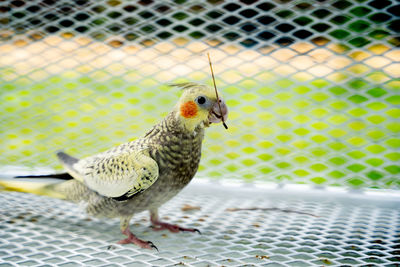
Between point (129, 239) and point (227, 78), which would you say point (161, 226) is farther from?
point (227, 78)

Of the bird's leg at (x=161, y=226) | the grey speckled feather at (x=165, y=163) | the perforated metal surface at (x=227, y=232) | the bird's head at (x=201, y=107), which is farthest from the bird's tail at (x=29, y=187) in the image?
the bird's head at (x=201, y=107)

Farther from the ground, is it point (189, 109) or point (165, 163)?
point (189, 109)

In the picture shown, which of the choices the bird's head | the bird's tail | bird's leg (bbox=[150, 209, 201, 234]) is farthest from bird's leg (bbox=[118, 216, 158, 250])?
the bird's head

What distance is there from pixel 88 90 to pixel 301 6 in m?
1.37

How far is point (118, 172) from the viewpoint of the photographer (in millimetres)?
1314

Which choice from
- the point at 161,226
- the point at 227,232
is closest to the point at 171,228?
the point at 161,226

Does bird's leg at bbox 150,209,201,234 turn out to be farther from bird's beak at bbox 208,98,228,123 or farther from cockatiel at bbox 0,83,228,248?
bird's beak at bbox 208,98,228,123

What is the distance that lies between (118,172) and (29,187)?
1.13ft

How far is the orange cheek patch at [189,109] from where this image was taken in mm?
1249

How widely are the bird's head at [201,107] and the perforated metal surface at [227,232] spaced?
0.36 metres

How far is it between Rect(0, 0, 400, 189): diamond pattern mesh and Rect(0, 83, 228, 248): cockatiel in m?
0.56

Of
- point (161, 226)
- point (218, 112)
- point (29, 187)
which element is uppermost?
point (218, 112)

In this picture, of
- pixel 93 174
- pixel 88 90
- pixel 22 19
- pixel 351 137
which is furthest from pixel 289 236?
pixel 88 90

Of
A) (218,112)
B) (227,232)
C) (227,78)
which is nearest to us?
(218,112)
